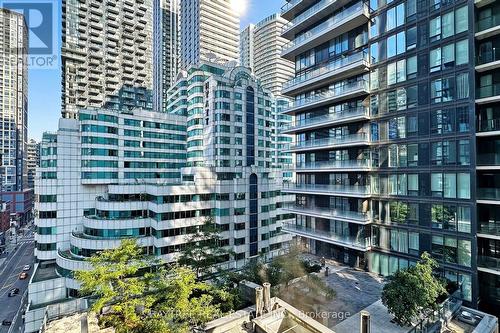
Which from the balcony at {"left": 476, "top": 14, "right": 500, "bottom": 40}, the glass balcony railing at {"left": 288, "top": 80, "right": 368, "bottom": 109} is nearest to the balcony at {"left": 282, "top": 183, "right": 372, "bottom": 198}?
the glass balcony railing at {"left": 288, "top": 80, "right": 368, "bottom": 109}

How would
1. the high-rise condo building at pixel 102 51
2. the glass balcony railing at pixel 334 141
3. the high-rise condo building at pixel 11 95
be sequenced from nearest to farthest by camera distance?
the glass balcony railing at pixel 334 141 → the high-rise condo building at pixel 102 51 → the high-rise condo building at pixel 11 95

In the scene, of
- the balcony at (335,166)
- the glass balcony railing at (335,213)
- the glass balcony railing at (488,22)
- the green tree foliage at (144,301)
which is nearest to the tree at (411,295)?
the glass balcony railing at (335,213)

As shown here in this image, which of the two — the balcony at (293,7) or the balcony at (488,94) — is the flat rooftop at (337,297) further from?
the balcony at (293,7)

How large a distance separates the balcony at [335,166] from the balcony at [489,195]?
28.4 ft

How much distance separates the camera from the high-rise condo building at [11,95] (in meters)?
97.6

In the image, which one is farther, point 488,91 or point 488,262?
point 488,91

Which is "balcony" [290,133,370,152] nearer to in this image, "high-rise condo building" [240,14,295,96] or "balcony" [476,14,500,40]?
"balcony" [476,14,500,40]

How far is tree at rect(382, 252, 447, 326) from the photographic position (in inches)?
609

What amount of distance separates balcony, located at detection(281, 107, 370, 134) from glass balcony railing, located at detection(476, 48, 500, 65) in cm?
924

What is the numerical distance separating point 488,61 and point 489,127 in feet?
17.6

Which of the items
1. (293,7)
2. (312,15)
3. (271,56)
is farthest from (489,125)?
(271,56)

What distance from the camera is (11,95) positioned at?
103625mm

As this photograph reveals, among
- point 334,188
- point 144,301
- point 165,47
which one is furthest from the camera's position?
point 165,47

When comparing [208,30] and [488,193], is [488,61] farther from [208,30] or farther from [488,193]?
[208,30]
